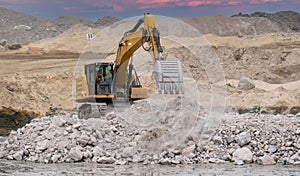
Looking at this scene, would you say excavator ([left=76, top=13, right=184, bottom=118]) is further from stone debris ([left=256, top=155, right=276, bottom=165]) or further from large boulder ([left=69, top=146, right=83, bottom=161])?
stone debris ([left=256, top=155, right=276, bottom=165])

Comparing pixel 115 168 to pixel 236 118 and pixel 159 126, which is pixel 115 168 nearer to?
pixel 159 126

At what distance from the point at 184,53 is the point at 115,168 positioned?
21.3 meters

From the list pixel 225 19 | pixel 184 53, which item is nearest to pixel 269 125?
pixel 184 53

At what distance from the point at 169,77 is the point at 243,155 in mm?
2740

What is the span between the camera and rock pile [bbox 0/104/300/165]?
1512 cm

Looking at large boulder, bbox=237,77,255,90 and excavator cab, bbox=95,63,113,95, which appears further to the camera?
large boulder, bbox=237,77,255,90

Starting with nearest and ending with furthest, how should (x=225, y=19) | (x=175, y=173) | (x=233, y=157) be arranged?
1. (x=175, y=173)
2. (x=233, y=157)
3. (x=225, y=19)

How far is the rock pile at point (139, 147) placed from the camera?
595 inches

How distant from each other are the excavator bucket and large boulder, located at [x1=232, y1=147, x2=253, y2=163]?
2253 millimetres

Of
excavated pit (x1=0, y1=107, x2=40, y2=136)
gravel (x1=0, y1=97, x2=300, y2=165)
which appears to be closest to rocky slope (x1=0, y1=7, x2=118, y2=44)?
excavated pit (x1=0, y1=107, x2=40, y2=136)

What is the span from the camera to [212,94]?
26094 mm

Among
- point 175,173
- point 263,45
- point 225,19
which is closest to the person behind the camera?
point 175,173

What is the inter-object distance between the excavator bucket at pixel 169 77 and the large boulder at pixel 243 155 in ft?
7.39

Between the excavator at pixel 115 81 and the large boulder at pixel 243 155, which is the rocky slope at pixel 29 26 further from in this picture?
the large boulder at pixel 243 155
